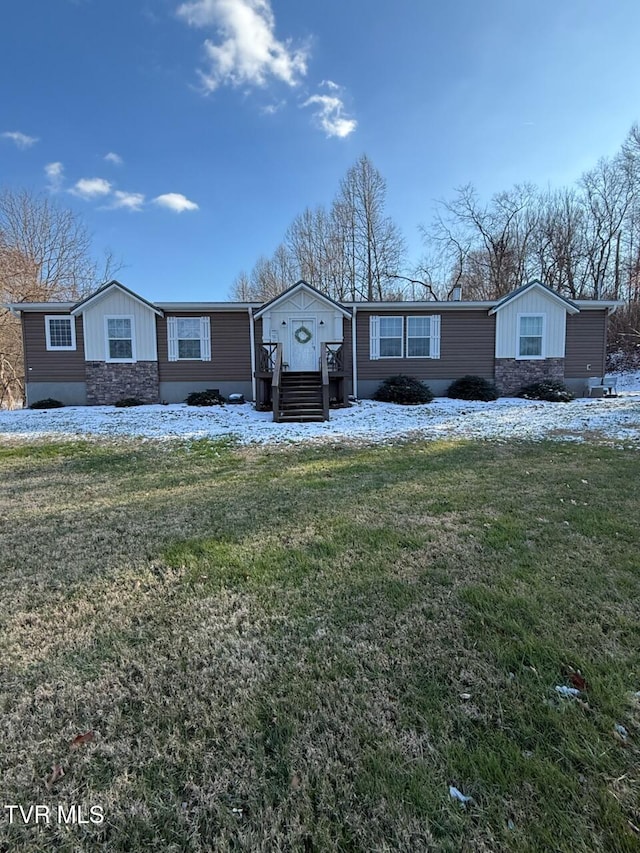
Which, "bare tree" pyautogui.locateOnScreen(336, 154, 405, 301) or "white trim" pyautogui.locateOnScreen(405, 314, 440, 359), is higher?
"bare tree" pyautogui.locateOnScreen(336, 154, 405, 301)

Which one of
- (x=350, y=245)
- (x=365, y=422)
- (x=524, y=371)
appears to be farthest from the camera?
(x=350, y=245)

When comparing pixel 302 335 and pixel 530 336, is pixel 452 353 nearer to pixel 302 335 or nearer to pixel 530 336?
pixel 530 336

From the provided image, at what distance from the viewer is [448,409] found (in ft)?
41.3

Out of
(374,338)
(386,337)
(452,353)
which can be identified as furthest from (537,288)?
(374,338)

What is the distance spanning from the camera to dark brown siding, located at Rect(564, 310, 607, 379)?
14.8 m

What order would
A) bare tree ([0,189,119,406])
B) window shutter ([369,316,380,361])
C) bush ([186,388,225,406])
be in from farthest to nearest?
bare tree ([0,189,119,406]) < window shutter ([369,316,380,361]) < bush ([186,388,225,406])

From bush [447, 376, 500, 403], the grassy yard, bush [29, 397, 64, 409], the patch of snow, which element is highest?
bush [447, 376, 500, 403]

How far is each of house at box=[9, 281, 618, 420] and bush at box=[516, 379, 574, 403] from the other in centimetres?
59

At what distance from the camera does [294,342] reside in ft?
45.2

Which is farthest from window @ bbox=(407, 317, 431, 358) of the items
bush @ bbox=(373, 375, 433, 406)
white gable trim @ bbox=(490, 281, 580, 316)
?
white gable trim @ bbox=(490, 281, 580, 316)

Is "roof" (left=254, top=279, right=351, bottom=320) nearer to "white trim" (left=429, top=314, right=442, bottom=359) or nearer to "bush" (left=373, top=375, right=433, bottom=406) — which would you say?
"bush" (left=373, top=375, right=433, bottom=406)

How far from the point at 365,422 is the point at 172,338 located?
7.86 metres

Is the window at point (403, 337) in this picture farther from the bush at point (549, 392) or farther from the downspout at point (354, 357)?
the bush at point (549, 392)

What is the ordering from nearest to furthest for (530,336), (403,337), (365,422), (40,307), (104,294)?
(365,422) → (40,307) → (104,294) → (403,337) → (530,336)
